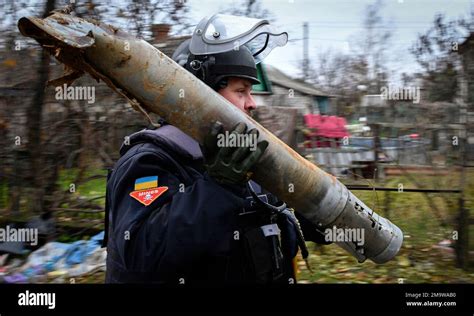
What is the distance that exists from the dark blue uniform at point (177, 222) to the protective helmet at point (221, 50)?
25cm

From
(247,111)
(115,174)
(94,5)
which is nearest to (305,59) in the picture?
(94,5)

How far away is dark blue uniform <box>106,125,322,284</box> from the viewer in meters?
1.67

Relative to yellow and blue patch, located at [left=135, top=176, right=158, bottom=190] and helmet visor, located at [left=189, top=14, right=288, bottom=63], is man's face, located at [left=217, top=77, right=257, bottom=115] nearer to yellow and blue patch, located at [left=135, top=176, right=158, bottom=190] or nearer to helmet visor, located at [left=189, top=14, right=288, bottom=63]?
helmet visor, located at [left=189, top=14, right=288, bottom=63]

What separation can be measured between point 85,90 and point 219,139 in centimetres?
221

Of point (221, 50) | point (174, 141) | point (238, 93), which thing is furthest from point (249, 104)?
point (174, 141)

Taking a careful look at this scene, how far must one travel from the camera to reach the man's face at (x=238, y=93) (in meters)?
1.93

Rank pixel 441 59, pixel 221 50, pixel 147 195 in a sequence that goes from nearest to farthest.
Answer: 1. pixel 147 195
2. pixel 221 50
3. pixel 441 59

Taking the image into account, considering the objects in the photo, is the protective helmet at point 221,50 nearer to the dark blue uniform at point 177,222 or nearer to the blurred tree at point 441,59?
the dark blue uniform at point 177,222

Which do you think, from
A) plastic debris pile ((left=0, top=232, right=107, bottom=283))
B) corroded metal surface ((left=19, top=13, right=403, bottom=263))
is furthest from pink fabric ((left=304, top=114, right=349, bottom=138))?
corroded metal surface ((left=19, top=13, right=403, bottom=263))

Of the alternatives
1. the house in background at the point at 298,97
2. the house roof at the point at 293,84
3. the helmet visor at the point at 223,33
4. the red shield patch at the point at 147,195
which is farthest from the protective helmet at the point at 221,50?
the house in background at the point at 298,97

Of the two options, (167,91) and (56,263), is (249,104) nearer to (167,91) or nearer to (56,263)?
(167,91)

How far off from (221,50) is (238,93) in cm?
17

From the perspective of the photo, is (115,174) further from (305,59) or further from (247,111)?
(305,59)

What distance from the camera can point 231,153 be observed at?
1588 millimetres
